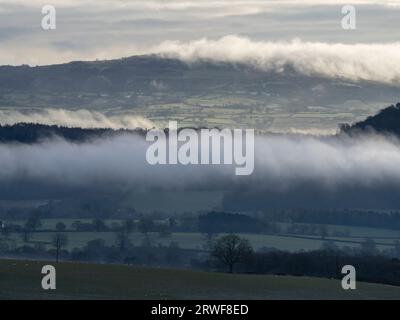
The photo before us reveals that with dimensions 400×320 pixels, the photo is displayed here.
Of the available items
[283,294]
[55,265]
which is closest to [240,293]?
[283,294]
